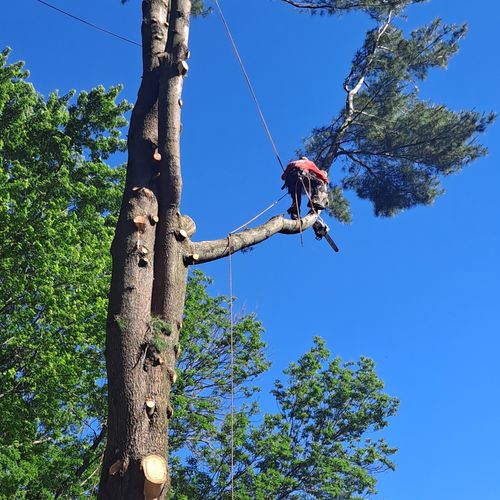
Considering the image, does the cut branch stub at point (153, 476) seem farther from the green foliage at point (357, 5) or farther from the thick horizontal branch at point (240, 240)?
the green foliage at point (357, 5)

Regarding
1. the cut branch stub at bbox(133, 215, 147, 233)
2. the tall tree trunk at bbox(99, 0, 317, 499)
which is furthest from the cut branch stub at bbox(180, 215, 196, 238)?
the cut branch stub at bbox(133, 215, 147, 233)

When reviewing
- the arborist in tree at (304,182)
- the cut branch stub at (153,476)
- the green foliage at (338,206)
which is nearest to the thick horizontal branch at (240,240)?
the arborist in tree at (304,182)

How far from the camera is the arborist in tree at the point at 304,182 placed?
22.5ft

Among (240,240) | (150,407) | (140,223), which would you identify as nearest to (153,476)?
(150,407)

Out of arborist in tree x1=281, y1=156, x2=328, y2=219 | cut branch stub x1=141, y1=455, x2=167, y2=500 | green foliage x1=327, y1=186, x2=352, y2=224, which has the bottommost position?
cut branch stub x1=141, y1=455, x2=167, y2=500

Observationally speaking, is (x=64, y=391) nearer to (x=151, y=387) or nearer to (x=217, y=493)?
(x=217, y=493)

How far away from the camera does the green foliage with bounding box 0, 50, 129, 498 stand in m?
10.0

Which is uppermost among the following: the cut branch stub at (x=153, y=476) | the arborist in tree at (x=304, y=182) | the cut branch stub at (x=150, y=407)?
the arborist in tree at (x=304, y=182)

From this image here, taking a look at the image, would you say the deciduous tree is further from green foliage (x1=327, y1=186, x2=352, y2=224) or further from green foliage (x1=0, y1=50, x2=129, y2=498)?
green foliage (x1=0, y1=50, x2=129, y2=498)

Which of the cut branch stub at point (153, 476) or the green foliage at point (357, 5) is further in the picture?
the green foliage at point (357, 5)

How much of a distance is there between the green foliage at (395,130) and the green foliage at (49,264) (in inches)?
143

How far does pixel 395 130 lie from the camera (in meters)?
9.20

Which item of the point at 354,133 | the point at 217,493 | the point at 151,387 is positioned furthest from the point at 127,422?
the point at 217,493

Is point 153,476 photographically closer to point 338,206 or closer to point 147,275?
point 147,275
